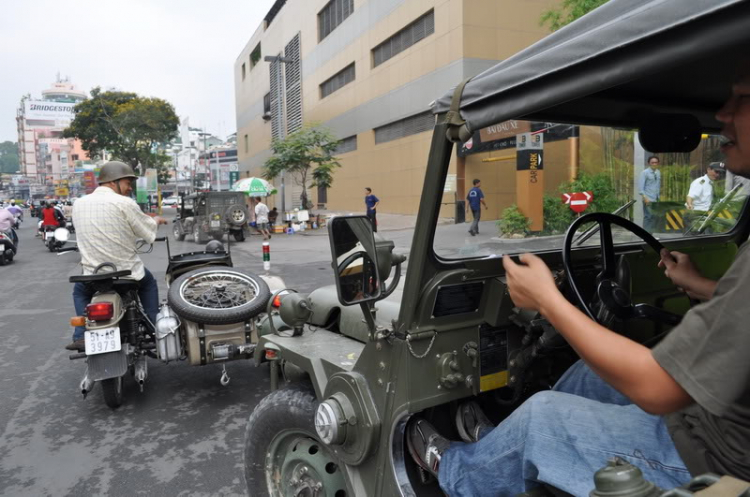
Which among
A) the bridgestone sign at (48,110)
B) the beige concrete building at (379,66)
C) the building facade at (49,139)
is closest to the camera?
the beige concrete building at (379,66)

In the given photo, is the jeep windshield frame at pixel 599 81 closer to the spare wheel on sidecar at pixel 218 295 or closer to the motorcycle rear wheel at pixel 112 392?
the spare wheel on sidecar at pixel 218 295

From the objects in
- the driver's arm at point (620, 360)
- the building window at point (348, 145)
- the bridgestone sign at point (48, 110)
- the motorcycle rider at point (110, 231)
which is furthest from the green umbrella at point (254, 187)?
the bridgestone sign at point (48, 110)

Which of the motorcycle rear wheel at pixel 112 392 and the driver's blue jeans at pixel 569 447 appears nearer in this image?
the driver's blue jeans at pixel 569 447

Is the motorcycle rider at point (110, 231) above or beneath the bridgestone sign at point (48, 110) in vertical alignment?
beneath

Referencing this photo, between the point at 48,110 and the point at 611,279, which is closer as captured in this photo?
the point at 611,279

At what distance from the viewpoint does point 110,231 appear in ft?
15.6

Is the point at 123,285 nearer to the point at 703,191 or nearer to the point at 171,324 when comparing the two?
the point at 171,324

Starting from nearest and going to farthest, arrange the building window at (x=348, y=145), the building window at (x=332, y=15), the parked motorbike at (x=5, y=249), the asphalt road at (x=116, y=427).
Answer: the asphalt road at (x=116, y=427) → the parked motorbike at (x=5, y=249) → the building window at (x=332, y=15) → the building window at (x=348, y=145)

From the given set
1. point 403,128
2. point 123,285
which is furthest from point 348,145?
point 123,285

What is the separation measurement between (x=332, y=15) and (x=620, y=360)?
3619 centimetres

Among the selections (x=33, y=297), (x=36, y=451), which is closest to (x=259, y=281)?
(x=36, y=451)

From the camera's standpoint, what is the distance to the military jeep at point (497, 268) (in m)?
1.59

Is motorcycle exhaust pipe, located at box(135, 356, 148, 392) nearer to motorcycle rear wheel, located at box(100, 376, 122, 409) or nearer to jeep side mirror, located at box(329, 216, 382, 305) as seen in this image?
motorcycle rear wheel, located at box(100, 376, 122, 409)

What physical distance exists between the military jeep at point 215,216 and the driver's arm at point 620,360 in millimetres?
19423
